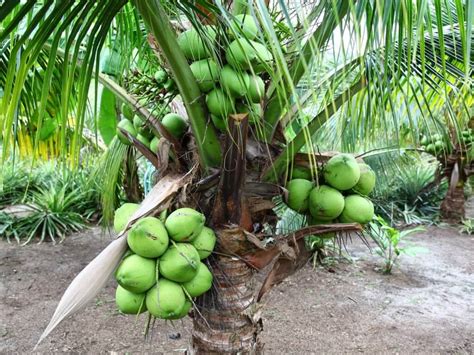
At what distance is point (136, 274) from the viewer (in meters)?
1.17

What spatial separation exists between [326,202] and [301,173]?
180mm

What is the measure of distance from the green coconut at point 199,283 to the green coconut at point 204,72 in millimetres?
524

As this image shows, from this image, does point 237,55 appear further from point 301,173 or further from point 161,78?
point 301,173

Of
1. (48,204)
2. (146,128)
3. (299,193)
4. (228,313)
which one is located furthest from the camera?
(48,204)

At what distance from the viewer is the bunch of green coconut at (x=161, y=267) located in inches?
46.4

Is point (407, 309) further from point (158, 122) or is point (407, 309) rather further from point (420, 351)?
point (158, 122)

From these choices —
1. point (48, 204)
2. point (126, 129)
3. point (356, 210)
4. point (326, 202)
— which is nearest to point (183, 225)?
point (326, 202)

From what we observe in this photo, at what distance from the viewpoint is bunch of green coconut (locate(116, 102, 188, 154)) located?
161 cm

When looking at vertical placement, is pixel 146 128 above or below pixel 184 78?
below

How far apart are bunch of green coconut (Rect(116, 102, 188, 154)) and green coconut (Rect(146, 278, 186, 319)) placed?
56 centimetres

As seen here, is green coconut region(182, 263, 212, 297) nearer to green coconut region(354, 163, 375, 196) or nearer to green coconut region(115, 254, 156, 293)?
green coconut region(115, 254, 156, 293)

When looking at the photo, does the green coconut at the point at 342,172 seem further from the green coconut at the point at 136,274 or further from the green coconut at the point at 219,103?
the green coconut at the point at 136,274

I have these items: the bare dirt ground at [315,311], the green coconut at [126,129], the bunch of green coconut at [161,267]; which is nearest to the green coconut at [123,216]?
the bunch of green coconut at [161,267]

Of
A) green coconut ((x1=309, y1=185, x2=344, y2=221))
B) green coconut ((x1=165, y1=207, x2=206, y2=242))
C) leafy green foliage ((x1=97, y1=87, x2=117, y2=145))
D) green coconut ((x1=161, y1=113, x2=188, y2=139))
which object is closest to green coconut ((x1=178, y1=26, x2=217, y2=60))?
green coconut ((x1=161, y1=113, x2=188, y2=139))
